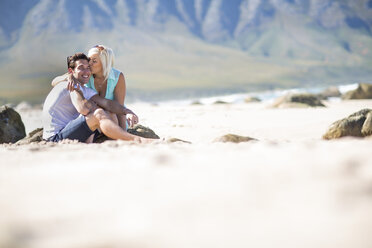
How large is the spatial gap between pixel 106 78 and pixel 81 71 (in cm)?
28

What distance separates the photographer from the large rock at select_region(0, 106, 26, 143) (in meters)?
5.29

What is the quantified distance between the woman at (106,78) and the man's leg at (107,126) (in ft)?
0.84

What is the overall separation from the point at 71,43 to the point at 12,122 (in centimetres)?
8144

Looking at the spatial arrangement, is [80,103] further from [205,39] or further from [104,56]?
[205,39]

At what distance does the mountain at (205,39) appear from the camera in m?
76.3

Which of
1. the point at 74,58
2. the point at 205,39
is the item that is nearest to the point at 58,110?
the point at 74,58

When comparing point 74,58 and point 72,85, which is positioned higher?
point 74,58

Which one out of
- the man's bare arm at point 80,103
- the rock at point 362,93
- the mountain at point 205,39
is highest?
the mountain at point 205,39

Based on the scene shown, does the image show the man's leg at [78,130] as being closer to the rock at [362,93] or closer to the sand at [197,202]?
the sand at [197,202]

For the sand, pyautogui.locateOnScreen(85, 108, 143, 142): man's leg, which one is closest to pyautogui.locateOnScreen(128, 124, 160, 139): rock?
pyautogui.locateOnScreen(85, 108, 143, 142): man's leg

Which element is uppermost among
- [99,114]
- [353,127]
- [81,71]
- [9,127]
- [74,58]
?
[74,58]

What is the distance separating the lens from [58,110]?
3.81 m

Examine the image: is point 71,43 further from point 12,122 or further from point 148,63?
point 12,122

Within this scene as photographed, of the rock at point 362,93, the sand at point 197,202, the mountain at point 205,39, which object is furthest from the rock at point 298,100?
the mountain at point 205,39
